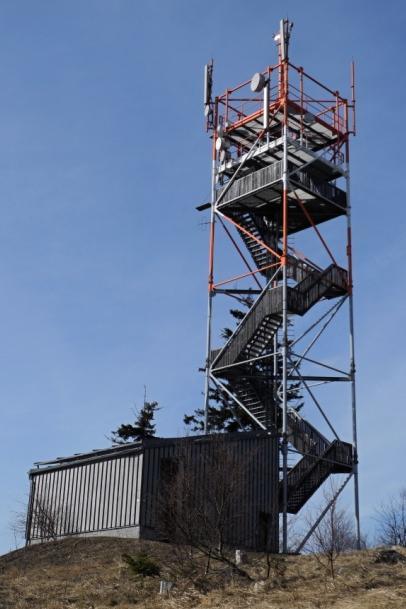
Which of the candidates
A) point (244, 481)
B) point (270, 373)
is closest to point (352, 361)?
point (270, 373)

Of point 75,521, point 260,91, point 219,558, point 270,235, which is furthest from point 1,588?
point 260,91

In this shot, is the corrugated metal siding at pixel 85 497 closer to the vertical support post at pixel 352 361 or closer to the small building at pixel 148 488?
the small building at pixel 148 488

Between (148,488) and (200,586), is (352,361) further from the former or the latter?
(200,586)

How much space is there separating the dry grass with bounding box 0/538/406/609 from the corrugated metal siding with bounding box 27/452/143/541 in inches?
156

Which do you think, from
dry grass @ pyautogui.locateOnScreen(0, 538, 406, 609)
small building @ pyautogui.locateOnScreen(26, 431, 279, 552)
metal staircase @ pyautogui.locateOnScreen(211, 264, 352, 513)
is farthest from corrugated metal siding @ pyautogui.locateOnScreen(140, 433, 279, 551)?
dry grass @ pyautogui.locateOnScreen(0, 538, 406, 609)

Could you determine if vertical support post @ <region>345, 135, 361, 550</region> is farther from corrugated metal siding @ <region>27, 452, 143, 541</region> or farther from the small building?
corrugated metal siding @ <region>27, 452, 143, 541</region>

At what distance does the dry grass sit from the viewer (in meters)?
26.1

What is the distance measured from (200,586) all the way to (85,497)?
1261cm

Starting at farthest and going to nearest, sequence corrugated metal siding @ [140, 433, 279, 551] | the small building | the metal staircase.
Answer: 1. the metal staircase
2. corrugated metal siding @ [140, 433, 279, 551]
3. the small building

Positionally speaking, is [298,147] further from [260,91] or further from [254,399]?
[254,399]

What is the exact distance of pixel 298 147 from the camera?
45219 millimetres

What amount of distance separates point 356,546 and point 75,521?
437 inches

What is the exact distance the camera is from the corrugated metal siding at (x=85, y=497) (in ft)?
124

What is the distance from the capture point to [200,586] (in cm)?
2850
